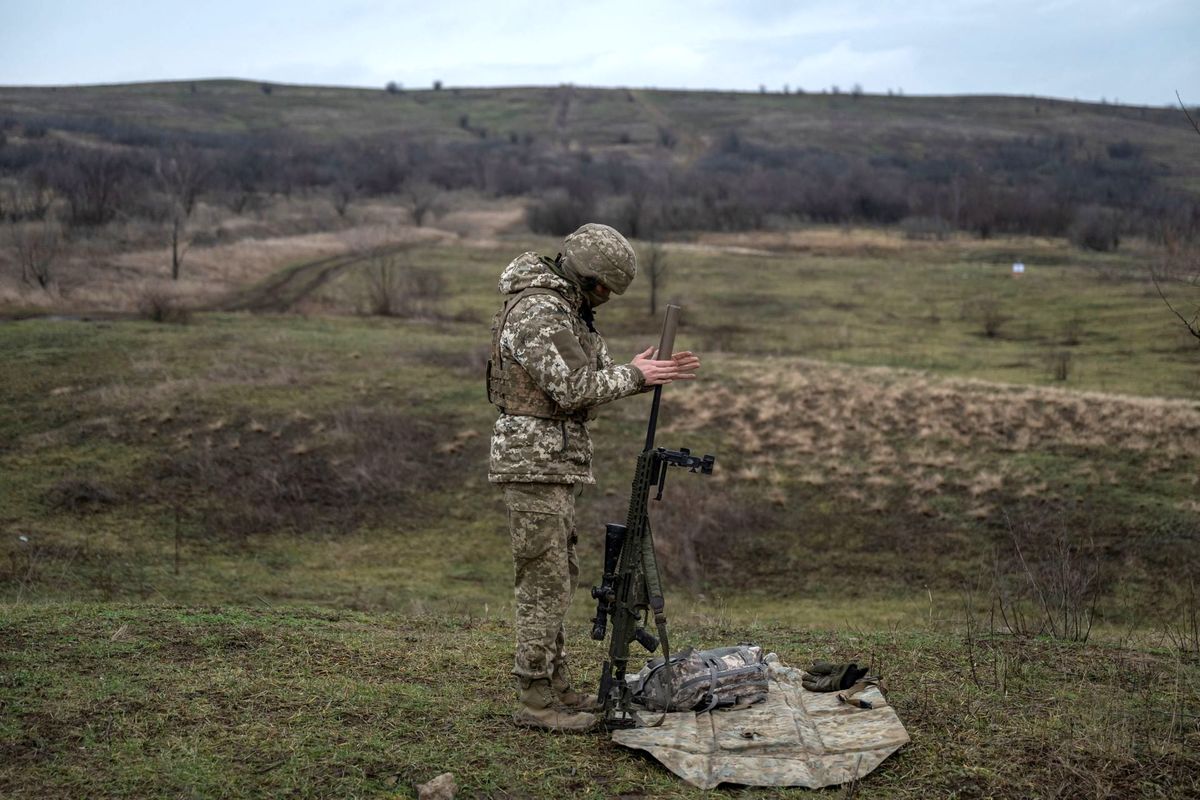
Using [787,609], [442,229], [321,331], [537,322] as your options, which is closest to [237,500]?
[787,609]

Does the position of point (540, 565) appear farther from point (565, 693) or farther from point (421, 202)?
point (421, 202)

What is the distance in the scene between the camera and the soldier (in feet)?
19.9

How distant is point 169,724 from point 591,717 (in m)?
2.45

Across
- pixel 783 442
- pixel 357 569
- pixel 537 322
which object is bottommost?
pixel 357 569

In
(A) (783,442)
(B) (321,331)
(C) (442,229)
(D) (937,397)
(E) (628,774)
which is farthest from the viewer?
(C) (442,229)

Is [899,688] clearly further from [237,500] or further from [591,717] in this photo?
[237,500]

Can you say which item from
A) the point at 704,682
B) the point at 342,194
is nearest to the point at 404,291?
the point at 704,682

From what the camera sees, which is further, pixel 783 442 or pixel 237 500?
pixel 783 442

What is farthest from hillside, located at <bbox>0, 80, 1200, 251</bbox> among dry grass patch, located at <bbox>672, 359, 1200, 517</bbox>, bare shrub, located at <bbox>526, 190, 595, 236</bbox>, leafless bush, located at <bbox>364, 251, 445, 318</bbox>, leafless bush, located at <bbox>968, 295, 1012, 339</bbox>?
leafless bush, located at <bbox>364, 251, 445, 318</bbox>

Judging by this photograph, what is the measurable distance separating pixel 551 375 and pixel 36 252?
106ft

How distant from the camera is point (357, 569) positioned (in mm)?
16203

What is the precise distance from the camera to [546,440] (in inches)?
243

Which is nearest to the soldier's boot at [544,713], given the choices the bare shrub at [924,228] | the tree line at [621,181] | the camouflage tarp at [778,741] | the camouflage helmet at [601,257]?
the camouflage tarp at [778,741]

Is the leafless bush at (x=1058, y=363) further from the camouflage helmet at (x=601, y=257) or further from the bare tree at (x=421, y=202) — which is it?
the bare tree at (x=421, y=202)
